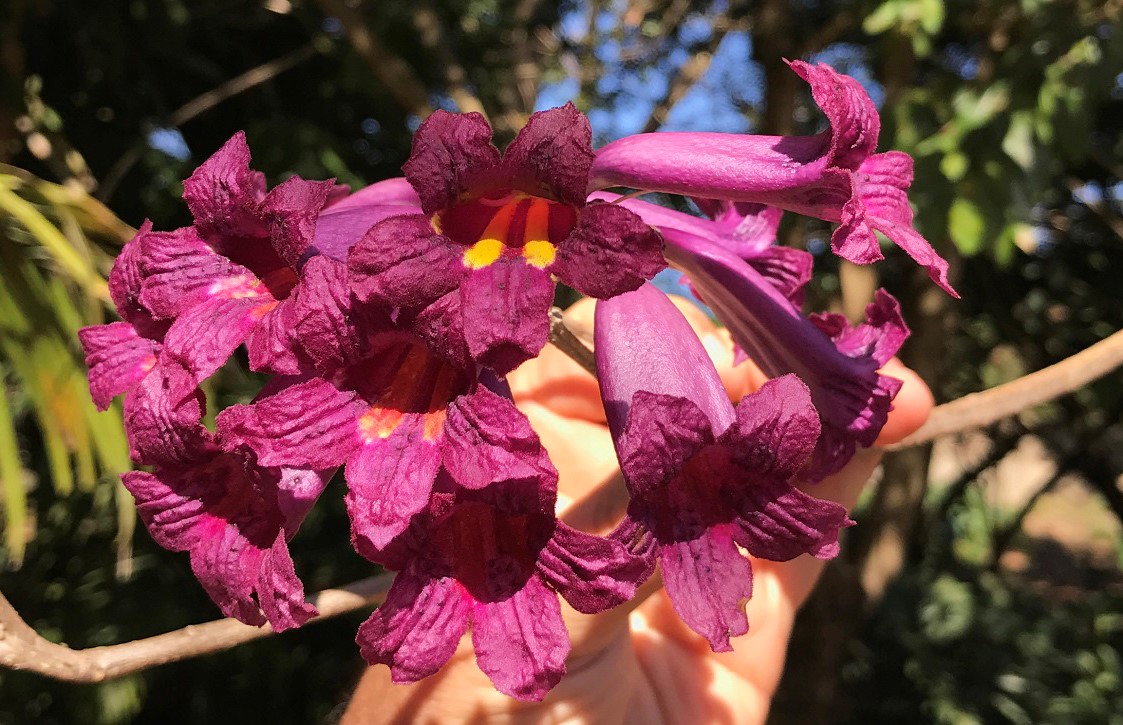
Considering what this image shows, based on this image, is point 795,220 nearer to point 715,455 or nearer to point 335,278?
point 715,455

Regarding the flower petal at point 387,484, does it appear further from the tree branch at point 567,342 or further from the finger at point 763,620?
the finger at point 763,620

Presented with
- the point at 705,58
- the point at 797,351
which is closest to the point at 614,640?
the point at 797,351

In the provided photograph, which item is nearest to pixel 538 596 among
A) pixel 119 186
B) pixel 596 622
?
pixel 596 622

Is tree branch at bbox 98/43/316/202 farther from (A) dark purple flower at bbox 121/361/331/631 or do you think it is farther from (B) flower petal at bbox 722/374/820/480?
(B) flower petal at bbox 722/374/820/480

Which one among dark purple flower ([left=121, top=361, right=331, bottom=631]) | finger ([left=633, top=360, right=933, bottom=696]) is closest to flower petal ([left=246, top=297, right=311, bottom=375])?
dark purple flower ([left=121, top=361, right=331, bottom=631])

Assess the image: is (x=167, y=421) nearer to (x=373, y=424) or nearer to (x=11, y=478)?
(x=373, y=424)
